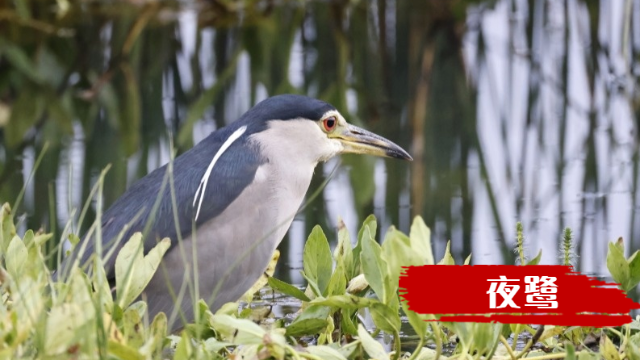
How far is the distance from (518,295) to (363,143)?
1.44 metres

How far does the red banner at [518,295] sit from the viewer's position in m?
2.72

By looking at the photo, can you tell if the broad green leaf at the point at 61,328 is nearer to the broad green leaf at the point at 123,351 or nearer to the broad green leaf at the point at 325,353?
the broad green leaf at the point at 123,351

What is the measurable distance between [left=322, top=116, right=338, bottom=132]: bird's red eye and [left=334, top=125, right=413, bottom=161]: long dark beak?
0.04m

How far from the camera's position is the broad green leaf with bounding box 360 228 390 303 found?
283 cm

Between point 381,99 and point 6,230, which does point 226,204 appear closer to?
point 6,230

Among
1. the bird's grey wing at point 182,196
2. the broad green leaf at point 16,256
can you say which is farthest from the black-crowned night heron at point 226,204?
the broad green leaf at point 16,256

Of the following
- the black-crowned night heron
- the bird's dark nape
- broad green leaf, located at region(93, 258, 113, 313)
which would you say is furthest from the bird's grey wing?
broad green leaf, located at region(93, 258, 113, 313)

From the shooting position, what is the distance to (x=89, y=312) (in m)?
2.51

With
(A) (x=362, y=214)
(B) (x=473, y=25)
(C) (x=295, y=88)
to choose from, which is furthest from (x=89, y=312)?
(B) (x=473, y=25)

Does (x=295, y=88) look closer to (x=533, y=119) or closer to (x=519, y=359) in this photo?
(x=533, y=119)

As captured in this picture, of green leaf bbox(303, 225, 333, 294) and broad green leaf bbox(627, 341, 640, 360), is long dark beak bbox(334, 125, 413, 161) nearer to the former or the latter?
green leaf bbox(303, 225, 333, 294)

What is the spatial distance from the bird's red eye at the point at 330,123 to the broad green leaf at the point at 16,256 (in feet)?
4.56

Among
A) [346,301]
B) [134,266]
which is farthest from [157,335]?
[346,301]

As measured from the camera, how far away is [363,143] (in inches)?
167
